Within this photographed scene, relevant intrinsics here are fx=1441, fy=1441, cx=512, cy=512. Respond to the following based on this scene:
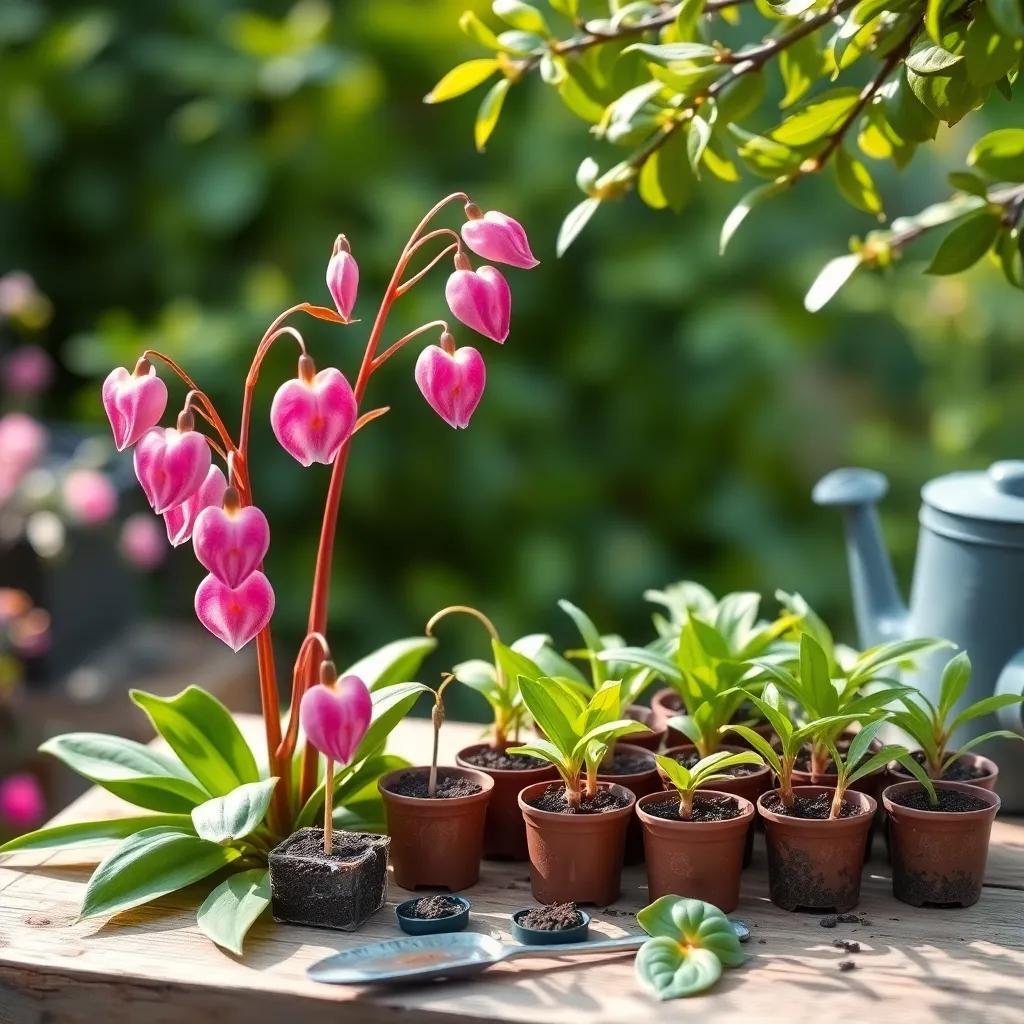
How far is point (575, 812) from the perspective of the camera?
1.02 m

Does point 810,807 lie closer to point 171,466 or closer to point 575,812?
point 575,812

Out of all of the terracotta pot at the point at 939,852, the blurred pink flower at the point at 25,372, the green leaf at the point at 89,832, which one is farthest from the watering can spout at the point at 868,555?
the blurred pink flower at the point at 25,372

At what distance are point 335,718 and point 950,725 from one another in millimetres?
484

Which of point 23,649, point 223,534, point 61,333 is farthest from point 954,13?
point 61,333

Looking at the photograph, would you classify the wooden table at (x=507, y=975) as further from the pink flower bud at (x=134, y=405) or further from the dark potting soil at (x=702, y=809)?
the pink flower bud at (x=134, y=405)

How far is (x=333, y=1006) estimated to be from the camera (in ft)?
2.91

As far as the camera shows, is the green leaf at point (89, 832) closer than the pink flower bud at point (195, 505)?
No

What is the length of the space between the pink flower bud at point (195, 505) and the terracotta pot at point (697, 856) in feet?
1.20

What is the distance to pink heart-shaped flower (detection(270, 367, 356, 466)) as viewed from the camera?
0.90 metres

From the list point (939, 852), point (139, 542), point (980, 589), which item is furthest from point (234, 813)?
point (139, 542)

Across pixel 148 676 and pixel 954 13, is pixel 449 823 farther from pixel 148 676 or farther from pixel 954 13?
pixel 148 676

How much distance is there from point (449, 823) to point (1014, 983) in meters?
0.39

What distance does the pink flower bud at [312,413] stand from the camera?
0.90 meters

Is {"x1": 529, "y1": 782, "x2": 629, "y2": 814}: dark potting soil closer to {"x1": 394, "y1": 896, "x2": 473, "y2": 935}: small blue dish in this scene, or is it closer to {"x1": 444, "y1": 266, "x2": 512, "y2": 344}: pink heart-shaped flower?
{"x1": 394, "y1": 896, "x2": 473, "y2": 935}: small blue dish
